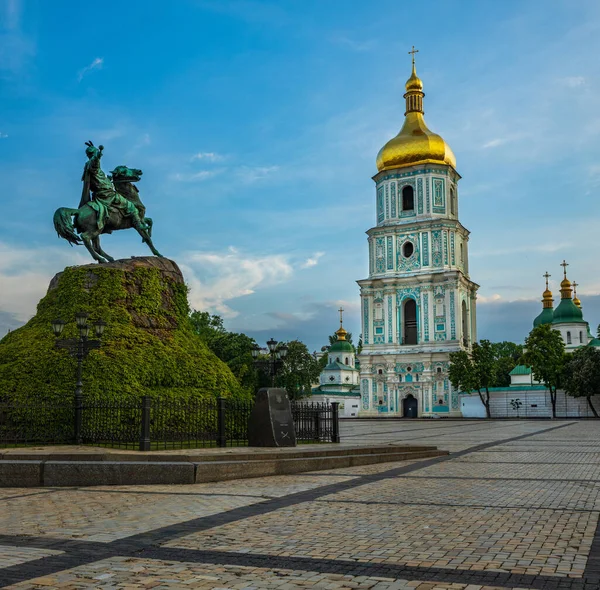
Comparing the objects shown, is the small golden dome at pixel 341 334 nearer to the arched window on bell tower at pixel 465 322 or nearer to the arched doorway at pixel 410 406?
the arched window on bell tower at pixel 465 322

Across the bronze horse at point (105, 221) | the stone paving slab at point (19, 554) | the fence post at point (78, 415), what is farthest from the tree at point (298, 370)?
the stone paving slab at point (19, 554)

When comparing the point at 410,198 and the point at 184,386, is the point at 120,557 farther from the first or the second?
the point at 410,198

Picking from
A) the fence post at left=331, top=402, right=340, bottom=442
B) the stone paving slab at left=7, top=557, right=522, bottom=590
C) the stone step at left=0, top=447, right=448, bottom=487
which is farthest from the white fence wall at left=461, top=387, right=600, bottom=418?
the stone paving slab at left=7, top=557, right=522, bottom=590

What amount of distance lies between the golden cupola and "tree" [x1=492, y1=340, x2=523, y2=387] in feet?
61.9

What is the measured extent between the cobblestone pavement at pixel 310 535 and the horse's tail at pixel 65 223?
8019mm

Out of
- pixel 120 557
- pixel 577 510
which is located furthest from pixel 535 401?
pixel 120 557

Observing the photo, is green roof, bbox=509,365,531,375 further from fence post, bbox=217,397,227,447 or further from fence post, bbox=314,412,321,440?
fence post, bbox=217,397,227,447

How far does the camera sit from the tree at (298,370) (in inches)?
2675

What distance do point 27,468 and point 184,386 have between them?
5546 mm

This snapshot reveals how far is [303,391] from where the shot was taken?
241 feet

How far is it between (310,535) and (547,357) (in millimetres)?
49639

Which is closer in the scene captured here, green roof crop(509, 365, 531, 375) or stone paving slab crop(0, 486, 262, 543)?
stone paving slab crop(0, 486, 262, 543)

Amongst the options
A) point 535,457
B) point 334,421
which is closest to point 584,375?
point 535,457

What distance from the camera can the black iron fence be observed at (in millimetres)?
13539
